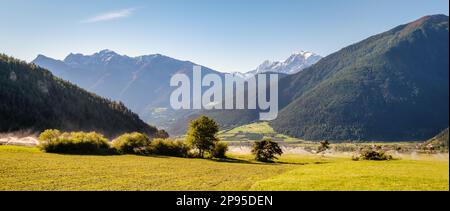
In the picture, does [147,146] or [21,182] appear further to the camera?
[147,146]

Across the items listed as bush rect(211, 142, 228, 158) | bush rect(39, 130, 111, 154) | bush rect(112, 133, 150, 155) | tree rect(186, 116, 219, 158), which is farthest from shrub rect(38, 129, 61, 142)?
bush rect(211, 142, 228, 158)

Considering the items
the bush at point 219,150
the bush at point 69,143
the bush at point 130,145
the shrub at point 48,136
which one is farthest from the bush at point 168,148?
the shrub at point 48,136

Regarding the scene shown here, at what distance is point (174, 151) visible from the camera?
124625 mm

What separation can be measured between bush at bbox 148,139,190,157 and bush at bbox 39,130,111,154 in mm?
15015

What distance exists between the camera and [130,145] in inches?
4641

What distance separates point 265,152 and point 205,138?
72.8 feet

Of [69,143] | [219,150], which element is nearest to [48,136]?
[69,143]

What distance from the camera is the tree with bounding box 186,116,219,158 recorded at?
4940 inches

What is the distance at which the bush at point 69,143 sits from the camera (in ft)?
339

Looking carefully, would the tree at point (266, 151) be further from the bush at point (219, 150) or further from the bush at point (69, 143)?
the bush at point (69, 143)

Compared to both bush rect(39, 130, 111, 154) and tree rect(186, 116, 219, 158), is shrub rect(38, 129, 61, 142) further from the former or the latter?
tree rect(186, 116, 219, 158)

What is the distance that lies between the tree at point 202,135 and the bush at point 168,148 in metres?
3.24
